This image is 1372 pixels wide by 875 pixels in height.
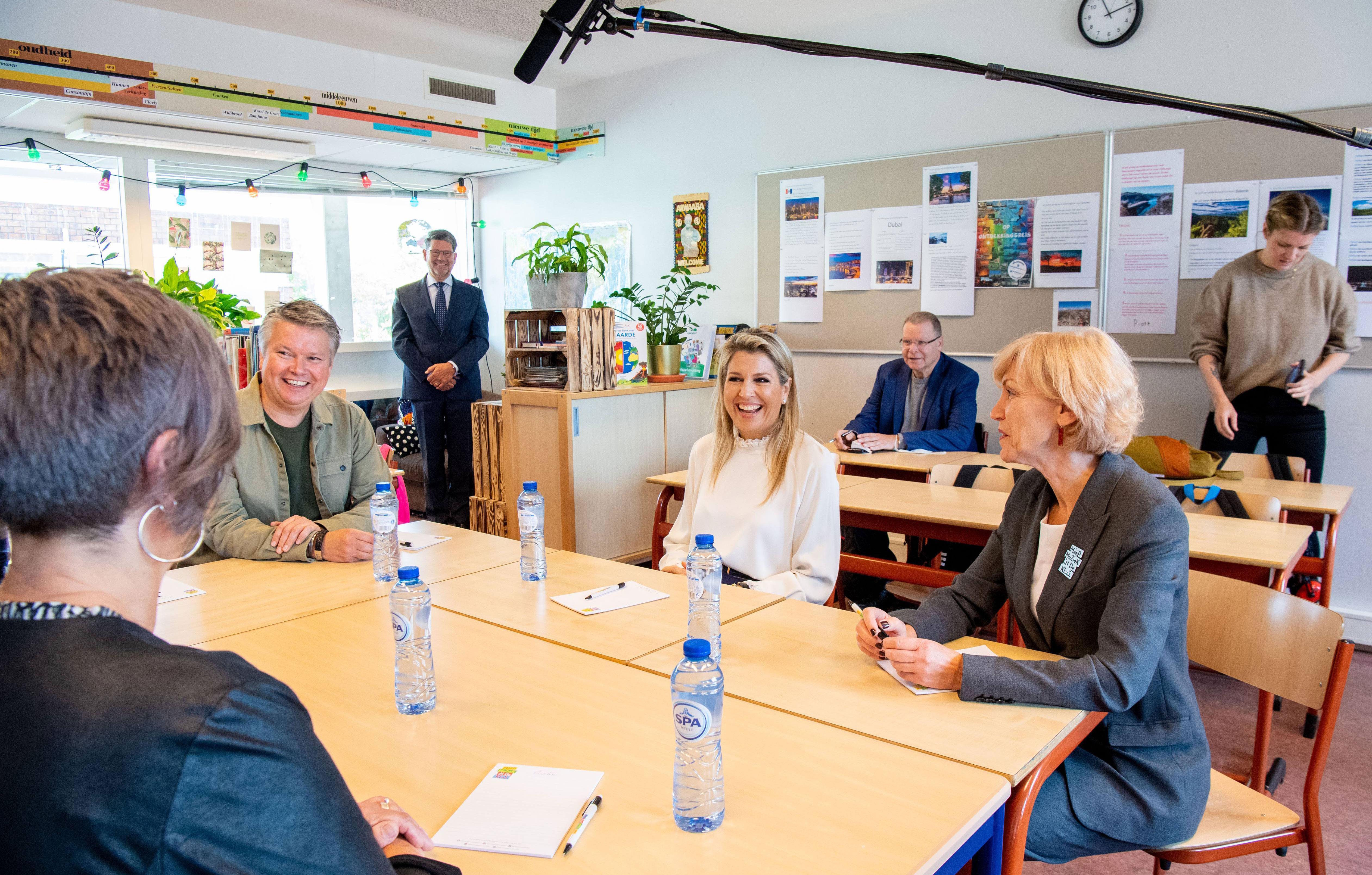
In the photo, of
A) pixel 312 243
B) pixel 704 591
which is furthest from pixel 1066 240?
pixel 312 243

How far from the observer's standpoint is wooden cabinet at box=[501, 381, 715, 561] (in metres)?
4.44

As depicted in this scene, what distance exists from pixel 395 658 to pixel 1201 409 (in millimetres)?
3990

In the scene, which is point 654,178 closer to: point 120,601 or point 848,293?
point 848,293

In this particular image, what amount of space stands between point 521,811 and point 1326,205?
426 cm

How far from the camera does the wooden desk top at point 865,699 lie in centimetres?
131

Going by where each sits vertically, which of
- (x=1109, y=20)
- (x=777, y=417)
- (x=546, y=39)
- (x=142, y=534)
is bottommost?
(x=777, y=417)

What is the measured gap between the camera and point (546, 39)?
2.29m

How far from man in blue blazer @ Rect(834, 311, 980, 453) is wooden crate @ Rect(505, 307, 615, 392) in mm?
1255

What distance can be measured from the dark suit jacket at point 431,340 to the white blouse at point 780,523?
10.6 feet

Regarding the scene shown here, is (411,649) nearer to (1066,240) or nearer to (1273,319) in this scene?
(1273,319)

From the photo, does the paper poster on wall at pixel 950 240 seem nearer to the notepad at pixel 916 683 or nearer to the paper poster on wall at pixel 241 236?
the notepad at pixel 916 683

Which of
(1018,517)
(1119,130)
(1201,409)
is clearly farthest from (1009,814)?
(1119,130)

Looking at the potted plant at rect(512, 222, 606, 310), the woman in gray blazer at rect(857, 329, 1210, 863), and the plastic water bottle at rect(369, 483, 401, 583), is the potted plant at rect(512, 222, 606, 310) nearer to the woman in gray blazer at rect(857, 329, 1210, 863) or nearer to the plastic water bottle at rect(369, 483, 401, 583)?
the plastic water bottle at rect(369, 483, 401, 583)

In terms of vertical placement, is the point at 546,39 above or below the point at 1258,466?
above
